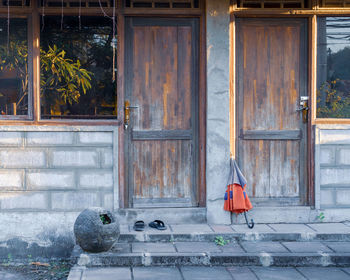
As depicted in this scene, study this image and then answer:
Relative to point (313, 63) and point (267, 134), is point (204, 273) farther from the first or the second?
point (313, 63)

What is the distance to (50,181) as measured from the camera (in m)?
6.52

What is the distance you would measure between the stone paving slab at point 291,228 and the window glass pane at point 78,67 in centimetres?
268

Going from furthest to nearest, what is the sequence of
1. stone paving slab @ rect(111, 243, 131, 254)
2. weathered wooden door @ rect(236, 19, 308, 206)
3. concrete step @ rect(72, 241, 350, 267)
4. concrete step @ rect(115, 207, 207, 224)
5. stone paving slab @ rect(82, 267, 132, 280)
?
weathered wooden door @ rect(236, 19, 308, 206) → concrete step @ rect(115, 207, 207, 224) → stone paving slab @ rect(111, 243, 131, 254) → concrete step @ rect(72, 241, 350, 267) → stone paving slab @ rect(82, 267, 132, 280)

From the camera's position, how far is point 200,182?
6.82 m

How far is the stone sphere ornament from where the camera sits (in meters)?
5.52

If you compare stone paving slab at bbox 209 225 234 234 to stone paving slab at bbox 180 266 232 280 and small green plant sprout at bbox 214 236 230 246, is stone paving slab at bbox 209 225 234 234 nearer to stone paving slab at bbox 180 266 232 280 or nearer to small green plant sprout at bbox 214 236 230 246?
small green plant sprout at bbox 214 236 230 246

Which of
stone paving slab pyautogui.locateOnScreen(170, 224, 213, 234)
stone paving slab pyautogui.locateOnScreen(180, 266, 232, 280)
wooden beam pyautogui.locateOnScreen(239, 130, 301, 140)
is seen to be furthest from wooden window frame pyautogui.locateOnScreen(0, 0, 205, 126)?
stone paving slab pyautogui.locateOnScreen(180, 266, 232, 280)

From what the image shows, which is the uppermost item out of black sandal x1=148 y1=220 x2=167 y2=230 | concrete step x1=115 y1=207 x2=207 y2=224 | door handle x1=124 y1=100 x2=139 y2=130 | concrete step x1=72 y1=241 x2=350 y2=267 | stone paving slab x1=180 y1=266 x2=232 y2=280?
door handle x1=124 y1=100 x2=139 y2=130

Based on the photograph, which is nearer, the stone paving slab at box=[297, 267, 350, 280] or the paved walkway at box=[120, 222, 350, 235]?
the stone paving slab at box=[297, 267, 350, 280]

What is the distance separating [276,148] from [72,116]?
2882mm

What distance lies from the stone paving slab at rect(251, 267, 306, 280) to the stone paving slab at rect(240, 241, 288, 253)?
0.33m

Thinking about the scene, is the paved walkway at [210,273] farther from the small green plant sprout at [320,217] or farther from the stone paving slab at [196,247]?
the small green plant sprout at [320,217]

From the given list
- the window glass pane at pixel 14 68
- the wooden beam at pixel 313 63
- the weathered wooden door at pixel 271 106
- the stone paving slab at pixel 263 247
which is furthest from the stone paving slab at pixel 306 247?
the window glass pane at pixel 14 68

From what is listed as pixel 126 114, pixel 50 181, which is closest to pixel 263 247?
pixel 126 114
